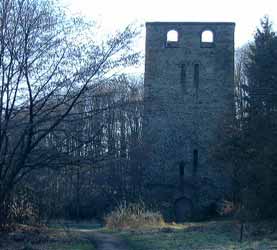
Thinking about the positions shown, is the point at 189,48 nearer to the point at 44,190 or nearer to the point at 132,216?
the point at 132,216

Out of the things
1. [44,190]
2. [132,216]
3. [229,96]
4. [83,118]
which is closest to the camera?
[83,118]

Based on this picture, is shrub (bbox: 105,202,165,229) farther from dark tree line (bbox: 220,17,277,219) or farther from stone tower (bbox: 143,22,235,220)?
stone tower (bbox: 143,22,235,220)

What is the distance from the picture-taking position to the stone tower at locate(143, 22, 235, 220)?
46.2m

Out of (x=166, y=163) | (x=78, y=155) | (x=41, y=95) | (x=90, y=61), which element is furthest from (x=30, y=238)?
(x=166, y=163)

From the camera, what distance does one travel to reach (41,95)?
792 inches

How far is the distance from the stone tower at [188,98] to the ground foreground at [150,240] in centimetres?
2033

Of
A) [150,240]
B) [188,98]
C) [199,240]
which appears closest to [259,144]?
[199,240]

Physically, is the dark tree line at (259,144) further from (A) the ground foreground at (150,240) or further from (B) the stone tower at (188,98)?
(B) the stone tower at (188,98)

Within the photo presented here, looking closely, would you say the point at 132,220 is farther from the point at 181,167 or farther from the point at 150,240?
the point at 181,167

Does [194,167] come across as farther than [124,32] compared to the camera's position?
Yes

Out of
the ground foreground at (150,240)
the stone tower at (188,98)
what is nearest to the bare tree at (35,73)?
the ground foreground at (150,240)

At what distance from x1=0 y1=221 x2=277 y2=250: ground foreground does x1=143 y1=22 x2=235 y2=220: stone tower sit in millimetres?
20328

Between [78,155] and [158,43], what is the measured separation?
2749cm

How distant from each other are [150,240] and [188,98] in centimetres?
2517
